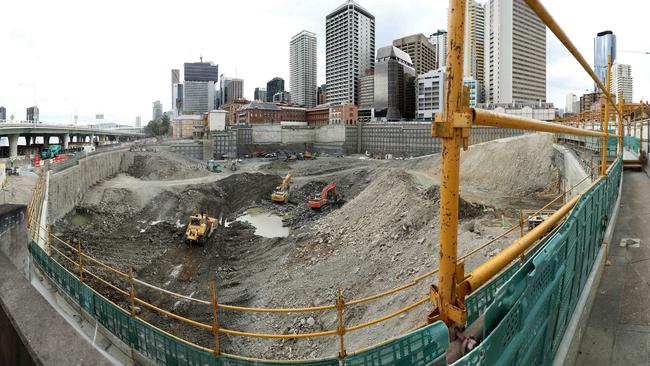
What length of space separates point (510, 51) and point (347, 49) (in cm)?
6717

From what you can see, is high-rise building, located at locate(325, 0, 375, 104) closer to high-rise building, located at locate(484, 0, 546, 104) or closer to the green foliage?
high-rise building, located at locate(484, 0, 546, 104)

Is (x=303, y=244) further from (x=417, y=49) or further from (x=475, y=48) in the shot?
(x=417, y=49)

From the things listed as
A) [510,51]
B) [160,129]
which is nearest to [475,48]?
[510,51]

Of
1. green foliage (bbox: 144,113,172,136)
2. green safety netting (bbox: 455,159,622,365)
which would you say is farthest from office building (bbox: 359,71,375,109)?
green safety netting (bbox: 455,159,622,365)

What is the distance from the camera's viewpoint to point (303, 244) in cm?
2166

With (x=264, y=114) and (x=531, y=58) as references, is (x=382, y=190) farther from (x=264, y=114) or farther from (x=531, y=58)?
(x=531, y=58)

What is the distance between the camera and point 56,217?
23938 millimetres

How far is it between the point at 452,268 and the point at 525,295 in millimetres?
927

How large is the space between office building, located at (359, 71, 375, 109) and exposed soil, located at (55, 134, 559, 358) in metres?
116

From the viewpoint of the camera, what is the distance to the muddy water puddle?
27431mm

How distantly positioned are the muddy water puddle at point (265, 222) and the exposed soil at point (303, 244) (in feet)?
2.86

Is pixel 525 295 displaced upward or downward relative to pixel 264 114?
downward

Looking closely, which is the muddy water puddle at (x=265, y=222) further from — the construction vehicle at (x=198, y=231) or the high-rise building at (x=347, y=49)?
the high-rise building at (x=347, y=49)

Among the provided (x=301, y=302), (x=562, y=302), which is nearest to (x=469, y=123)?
(x=562, y=302)
